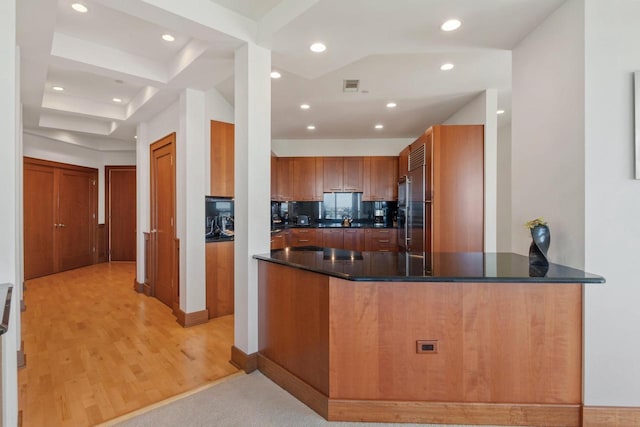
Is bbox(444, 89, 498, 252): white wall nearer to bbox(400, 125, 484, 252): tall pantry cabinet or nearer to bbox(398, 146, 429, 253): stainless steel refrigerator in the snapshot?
bbox(400, 125, 484, 252): tall pantry cabinet

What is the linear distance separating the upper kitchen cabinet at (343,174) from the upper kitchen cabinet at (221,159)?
2.79 meters

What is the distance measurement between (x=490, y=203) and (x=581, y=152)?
2.10m

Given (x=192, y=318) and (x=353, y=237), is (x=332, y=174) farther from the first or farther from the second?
(x=192, y=318)

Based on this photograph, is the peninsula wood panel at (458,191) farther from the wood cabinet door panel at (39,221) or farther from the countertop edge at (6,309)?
the wood cabinet door panel at (39,221)

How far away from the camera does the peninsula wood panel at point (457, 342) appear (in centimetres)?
175

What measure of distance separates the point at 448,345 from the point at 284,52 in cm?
241

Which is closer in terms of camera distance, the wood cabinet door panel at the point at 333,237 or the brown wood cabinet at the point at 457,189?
the brown wood cabinet at the point at 457,189

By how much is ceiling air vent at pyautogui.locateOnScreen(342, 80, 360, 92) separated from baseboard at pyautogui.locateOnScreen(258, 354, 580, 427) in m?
3.16

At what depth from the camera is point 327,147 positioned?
6562 millimetres

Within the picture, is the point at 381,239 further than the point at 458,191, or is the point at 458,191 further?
the point at 381,239

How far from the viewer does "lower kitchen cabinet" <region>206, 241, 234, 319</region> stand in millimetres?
3607

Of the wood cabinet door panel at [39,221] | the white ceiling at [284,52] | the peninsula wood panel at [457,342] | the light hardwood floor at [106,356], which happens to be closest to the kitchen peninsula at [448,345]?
the peninsula wood panel at [457,342]

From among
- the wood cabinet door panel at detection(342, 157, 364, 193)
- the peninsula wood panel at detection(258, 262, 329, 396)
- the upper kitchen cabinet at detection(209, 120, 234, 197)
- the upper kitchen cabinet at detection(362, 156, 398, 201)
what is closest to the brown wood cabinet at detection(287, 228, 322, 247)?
the wood cabinet door panel at detection(342, 157, 364, 193)

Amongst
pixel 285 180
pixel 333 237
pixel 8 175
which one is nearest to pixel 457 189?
pixel 333 237
